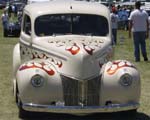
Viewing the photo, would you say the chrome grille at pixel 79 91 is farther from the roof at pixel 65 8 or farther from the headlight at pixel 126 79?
the roof at pixel 65 8

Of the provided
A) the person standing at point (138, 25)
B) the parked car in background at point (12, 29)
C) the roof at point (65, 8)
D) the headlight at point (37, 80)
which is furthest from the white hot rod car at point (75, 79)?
the parked car in background at point (12, 29)

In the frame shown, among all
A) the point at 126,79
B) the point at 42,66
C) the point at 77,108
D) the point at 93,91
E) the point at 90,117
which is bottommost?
the point at 90,117

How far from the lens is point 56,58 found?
8.73m

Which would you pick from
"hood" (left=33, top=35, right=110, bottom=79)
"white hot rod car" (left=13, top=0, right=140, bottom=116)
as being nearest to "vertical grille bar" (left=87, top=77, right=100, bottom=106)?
"white hot rod car" (left=13, top=0, right=140, bottom=116)

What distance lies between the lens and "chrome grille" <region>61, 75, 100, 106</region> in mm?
8219

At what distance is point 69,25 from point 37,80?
1.77 metres

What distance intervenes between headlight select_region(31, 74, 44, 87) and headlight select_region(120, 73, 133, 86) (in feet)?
4.06

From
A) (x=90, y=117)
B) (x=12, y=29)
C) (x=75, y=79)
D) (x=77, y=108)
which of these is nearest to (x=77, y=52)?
(x=75, y=79)

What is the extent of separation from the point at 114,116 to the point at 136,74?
104 cm

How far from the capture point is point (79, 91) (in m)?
8.22

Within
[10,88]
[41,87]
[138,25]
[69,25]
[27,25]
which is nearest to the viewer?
[41,87]

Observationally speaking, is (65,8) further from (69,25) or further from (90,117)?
(90,117)

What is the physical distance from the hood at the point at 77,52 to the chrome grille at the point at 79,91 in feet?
0.31

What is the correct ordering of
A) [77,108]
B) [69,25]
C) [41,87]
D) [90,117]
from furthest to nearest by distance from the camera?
1. [69,25]
2. [90,117]
3. [41,87]
4. [77,108]
